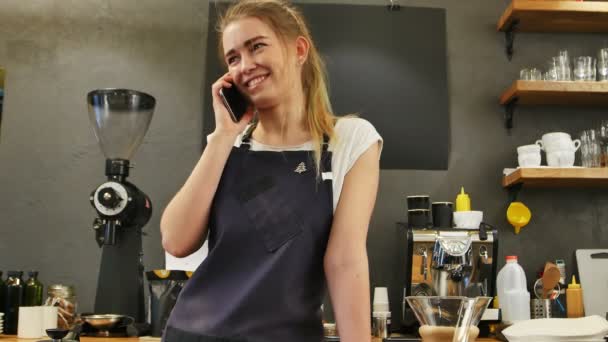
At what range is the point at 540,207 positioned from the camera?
3.43 m

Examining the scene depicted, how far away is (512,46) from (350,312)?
107 inches

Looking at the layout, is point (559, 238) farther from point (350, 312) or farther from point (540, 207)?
point (350, 312)

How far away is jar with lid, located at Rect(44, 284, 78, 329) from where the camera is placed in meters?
2.58

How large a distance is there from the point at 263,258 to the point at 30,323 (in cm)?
155

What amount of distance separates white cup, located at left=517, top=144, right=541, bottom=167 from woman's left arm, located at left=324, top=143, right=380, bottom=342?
2057 mm

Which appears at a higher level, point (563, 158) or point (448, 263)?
point (563, 158)

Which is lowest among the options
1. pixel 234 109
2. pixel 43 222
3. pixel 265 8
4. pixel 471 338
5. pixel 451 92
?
pixel 471 338

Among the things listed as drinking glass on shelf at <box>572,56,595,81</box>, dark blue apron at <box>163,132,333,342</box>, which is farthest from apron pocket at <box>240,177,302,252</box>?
drinking glass on shelf at <box>572,56,595,81</box>

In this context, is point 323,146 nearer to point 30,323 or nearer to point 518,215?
point 30,323

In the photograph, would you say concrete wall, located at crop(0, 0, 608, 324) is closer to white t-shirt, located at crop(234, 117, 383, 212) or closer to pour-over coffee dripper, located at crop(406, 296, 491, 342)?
white t-shirt, located at crop(234, 117, 383, 212)

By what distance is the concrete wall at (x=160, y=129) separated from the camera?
336 cm

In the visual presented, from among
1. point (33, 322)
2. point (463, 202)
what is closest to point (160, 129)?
point (33, 322)

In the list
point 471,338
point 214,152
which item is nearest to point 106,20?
point 214,152

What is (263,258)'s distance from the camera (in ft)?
4.22
